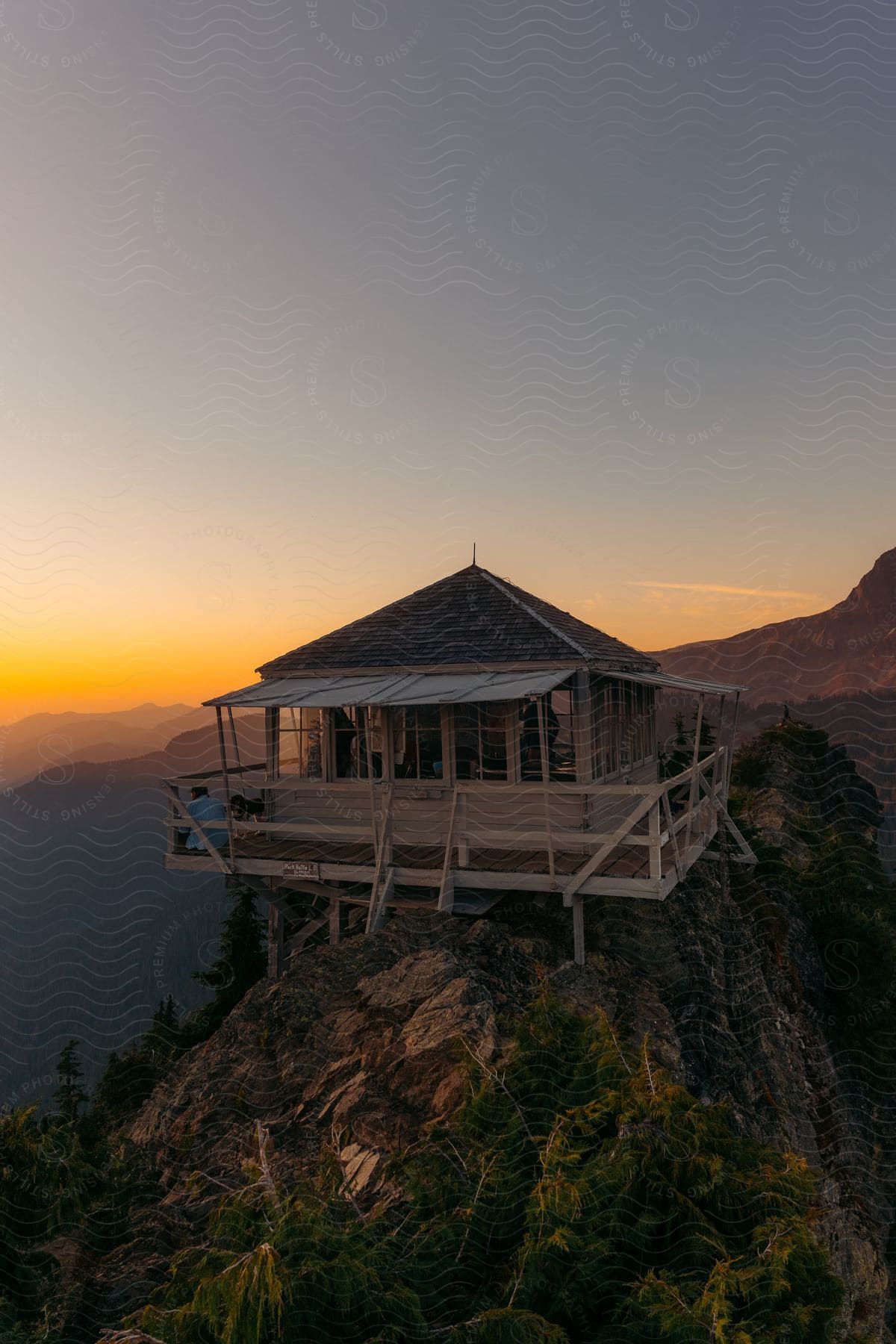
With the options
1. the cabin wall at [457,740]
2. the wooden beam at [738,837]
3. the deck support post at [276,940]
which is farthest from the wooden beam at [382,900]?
the wooden beam at [738,837]

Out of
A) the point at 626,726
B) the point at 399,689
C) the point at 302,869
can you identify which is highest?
the point at 399,689

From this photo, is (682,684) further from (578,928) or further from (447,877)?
(447,877)

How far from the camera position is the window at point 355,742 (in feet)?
42.9

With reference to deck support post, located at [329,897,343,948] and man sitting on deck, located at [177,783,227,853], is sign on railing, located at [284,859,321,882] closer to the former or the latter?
deck support post, located at [329,897,343,948]

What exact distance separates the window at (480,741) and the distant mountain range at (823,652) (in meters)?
58.2

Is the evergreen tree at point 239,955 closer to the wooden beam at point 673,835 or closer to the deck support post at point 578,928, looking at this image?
the deck support post at point 578,928

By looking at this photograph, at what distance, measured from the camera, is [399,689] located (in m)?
11.0

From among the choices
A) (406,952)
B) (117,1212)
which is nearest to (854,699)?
(406,952)

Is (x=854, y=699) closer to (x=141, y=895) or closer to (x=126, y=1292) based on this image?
(x=141, y=895)

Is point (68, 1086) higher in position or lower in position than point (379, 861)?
lower

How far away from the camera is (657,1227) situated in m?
4.14

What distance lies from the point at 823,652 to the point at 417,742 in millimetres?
88862

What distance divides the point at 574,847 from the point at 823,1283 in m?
7.42

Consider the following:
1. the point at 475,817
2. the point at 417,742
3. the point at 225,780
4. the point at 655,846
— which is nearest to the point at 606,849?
the point at 655,846
